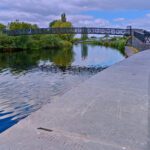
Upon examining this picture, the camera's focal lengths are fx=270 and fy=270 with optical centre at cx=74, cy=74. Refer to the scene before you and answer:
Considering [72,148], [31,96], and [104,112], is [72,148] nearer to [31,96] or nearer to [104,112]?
[104,112]

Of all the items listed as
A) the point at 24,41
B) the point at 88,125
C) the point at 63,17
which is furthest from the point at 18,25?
the point at 88,125

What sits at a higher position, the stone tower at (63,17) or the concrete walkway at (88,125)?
the stone tower at (63,17)

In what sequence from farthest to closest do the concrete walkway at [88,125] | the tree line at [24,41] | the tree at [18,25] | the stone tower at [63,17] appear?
the stone tower at [63,17], the tree at [18,25], the tree line at [24,41], the concrete walkway at [88,125]

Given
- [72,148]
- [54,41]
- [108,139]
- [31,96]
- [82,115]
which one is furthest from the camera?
[54,41]

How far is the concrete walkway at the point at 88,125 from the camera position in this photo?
11.1ft

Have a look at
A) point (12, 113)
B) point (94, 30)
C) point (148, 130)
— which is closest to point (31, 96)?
point (12, 113)

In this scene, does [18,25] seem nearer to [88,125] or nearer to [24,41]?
[24,41]

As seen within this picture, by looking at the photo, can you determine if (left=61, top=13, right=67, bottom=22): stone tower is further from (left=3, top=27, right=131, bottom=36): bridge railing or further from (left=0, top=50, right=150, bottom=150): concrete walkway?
(left=0, top=50, right=150, bottom=150): concrete walkway

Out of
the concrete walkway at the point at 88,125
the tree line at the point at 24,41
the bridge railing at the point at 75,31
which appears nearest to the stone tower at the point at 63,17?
the tree line at the point at 24,41

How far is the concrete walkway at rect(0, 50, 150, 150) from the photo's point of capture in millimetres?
3369

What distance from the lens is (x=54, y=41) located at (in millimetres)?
61188

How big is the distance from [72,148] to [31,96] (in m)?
8.89

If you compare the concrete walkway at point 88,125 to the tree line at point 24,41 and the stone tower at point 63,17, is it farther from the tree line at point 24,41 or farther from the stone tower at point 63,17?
the stone tower at point 63,17

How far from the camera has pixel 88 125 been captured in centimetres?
407
